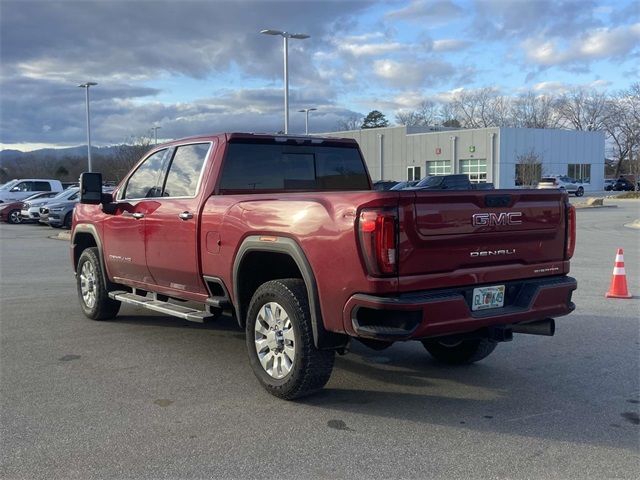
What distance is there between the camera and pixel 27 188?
110 ft

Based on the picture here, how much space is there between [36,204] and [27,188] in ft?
24.1

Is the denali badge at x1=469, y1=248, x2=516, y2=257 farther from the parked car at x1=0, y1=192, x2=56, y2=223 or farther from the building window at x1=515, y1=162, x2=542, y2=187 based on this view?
the building window at x1=515, y1=162, x2=542, y2=187

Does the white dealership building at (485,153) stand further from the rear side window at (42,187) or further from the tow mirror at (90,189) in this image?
the tow mirror at (90,189)

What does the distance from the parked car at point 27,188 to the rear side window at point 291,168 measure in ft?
95.4

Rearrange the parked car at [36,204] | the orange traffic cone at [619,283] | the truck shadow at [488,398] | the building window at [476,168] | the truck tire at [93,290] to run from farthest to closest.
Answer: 1. the building window at [476,168]
2. the parked car at [36,204]
3. the orange traffic cone at [619,283]
4. the truck tire at [93,290]
5. the truck shadow at [488,398]

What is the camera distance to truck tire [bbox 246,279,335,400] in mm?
4695

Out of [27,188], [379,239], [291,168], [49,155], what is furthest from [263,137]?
[49,155]

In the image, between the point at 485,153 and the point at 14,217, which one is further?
the point at 485,153

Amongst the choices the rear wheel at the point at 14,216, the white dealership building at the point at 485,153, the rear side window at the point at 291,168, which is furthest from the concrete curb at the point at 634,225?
the white dealership building at the point at 485,153

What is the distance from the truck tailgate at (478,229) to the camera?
13.9ft

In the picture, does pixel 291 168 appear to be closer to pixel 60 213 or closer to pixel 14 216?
pixel 60 213

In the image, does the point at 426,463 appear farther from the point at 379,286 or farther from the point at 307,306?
the point at 307,306

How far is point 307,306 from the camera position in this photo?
471 cm

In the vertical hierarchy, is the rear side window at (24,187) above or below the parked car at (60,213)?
above
